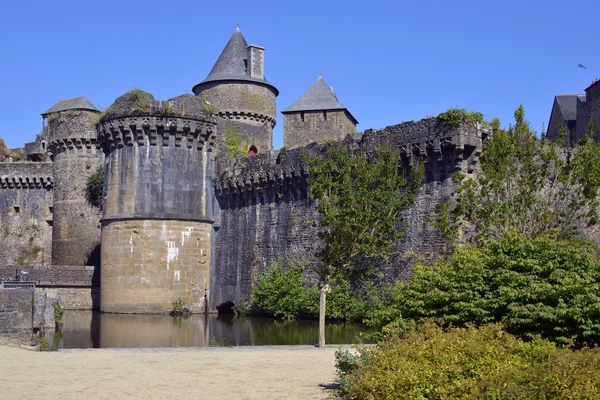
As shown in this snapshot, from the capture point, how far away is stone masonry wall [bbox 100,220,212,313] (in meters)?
28.3

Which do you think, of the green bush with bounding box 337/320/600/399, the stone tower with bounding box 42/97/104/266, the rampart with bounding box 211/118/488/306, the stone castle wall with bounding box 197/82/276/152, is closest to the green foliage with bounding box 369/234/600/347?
the green bush with bounding box 337/320/600/399

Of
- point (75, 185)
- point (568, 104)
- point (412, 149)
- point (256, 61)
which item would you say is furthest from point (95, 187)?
point (568, 104)

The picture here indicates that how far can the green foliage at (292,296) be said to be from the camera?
24172 mm

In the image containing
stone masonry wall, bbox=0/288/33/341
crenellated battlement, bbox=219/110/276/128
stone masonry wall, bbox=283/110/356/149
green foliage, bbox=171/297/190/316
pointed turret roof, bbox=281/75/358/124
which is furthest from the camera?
pointed turret roof, bbox=281/75/358/124

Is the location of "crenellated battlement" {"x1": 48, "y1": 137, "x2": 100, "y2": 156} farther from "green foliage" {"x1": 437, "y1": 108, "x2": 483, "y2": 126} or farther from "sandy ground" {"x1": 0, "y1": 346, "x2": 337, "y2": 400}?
"sandy ground" {"x1": 0, "y1": 346, "x2": 337, "y2": 400}

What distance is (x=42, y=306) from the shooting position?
20797 mm

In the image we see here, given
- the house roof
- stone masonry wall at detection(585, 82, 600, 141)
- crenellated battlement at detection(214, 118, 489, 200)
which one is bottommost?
crenellated battlement at detection(214, 118, 489, 200)

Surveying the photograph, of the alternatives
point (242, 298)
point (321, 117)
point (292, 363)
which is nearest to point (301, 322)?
point (242, 298)

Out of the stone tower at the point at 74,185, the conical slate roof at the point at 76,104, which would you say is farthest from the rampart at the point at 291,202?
the conical slate roof at the point at 76,104

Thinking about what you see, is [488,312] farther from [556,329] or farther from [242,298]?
[242,298]

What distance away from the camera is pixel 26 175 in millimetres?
40750

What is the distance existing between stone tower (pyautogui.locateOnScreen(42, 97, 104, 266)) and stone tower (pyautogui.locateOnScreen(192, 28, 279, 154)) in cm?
609

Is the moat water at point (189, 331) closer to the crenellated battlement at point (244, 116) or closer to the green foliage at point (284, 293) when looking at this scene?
the green foliage at point (284, 293)

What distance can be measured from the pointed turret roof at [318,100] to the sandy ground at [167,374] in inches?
1178
